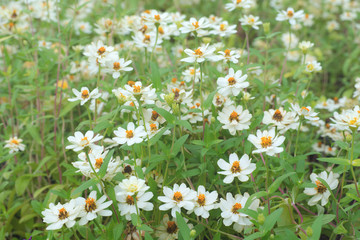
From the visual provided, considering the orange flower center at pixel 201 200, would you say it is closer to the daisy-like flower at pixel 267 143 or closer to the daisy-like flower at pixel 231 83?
the daisy-like flower at pixel 267 143

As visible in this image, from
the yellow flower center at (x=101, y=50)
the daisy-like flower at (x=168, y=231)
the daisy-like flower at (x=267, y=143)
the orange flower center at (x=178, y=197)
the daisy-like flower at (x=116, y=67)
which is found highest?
the yellow flower center at (x=101, y=50)

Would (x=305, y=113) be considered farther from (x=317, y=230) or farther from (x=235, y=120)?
(x=317, y=230)

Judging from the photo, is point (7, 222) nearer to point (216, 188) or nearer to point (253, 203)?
point (216, 188)

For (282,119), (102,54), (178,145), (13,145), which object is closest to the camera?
(178,145)

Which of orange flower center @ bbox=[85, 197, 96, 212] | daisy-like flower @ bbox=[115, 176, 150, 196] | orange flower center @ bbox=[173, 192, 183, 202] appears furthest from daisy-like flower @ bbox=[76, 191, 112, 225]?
orange flower center @ bbox=[173, 192, 183, 202]

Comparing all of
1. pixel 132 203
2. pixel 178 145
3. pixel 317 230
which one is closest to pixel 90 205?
pixel 132 203

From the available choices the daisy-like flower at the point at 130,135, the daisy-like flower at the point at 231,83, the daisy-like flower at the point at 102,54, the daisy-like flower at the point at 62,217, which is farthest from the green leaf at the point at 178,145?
the daisy-like flower at the point at 102,54
